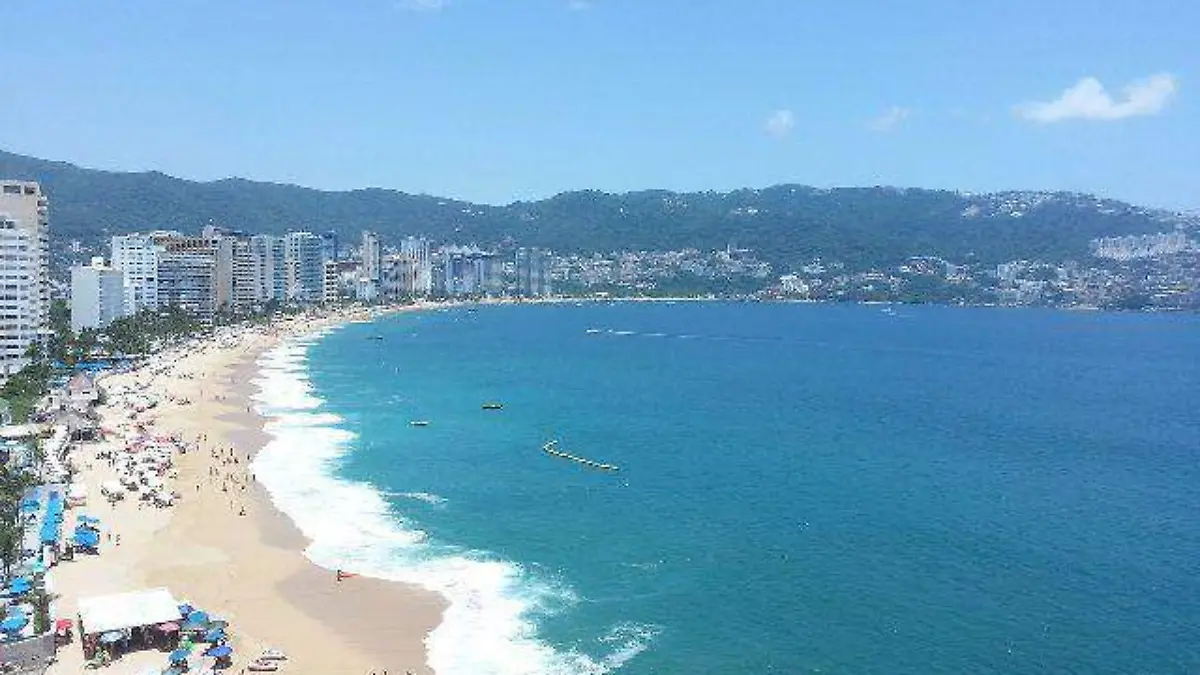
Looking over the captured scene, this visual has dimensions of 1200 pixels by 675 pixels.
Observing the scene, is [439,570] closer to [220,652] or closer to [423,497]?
[220,652]

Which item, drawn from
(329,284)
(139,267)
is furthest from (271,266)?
(139,267)

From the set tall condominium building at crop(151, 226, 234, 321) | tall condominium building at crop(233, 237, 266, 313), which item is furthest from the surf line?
tall condominium building at crop(233, 237, 266, 313)

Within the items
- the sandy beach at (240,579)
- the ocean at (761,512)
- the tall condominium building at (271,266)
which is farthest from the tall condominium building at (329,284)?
the sandy beach at (240,579)

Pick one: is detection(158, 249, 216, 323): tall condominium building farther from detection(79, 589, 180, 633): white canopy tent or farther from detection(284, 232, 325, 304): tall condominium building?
detection(79, 589, 180, 633): white canopy tent

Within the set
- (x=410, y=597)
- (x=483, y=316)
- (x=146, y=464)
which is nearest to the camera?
(x=410, y=597)

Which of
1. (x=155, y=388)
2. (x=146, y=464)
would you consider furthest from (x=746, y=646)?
(x=155, y=388)

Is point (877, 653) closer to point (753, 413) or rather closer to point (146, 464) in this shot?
point (146, 464)
